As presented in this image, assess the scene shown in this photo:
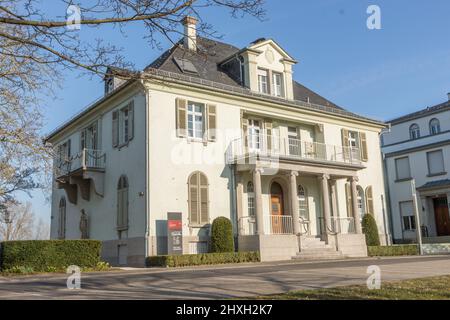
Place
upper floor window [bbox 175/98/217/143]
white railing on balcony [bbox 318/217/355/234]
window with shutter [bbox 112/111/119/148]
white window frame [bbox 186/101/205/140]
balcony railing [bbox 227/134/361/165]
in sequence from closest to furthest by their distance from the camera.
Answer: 1. upper floor window [bbox 175/98/217/143]
2. white window frame [bbox 186/101/205/140]
3. balcony railing [bbox 227/134/361/165]
4. window with shutter [bbox 112/111/119/148]
5. white railing on balcony [bbox 318/217/355/234]

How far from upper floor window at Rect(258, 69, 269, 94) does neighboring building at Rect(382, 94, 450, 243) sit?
17645 mm

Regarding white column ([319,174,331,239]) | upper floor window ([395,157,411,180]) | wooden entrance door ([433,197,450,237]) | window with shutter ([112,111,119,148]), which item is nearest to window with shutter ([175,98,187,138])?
window with shutter ([112,111,119,148])

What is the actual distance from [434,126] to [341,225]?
69.5 ft

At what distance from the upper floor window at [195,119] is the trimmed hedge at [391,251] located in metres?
10.5

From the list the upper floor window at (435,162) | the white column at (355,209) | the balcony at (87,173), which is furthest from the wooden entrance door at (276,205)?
the upper floor window at (435,162)

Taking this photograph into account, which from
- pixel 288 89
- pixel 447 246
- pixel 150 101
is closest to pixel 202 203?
pixel 150 101

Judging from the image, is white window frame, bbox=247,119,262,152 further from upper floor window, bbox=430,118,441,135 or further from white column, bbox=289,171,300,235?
upper floor window, bbox=430,118,441,135

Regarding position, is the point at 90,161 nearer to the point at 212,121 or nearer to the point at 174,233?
the point at 212,121

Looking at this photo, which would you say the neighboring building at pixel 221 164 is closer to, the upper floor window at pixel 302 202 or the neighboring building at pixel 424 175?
the upper floor window at pixel 302 202

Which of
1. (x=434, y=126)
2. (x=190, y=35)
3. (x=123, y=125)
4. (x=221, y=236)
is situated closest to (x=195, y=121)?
(x=123, y=125)

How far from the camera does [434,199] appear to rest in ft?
123

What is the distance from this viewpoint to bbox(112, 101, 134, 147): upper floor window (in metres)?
22.5
